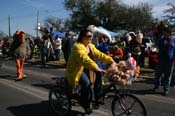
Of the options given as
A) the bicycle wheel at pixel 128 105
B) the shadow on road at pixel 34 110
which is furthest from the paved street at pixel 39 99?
the bicycle wheel at pixel 128 105

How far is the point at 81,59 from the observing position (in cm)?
656

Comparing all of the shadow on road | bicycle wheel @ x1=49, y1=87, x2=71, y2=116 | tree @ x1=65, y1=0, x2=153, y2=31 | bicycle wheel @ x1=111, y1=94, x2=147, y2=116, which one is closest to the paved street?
the shadow on road

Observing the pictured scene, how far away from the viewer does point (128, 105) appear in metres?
6.48

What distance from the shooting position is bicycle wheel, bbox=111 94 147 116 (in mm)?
6352

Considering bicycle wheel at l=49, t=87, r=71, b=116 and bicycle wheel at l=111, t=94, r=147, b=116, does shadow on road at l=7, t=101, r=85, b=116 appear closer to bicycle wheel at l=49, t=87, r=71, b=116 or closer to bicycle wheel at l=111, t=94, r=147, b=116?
bicycle wheel at l=49, t=87, r=71, b=116

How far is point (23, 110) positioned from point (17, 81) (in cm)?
489

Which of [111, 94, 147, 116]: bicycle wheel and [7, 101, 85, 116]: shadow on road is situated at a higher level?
[111, 94, 147, 116]: bicycle wheel

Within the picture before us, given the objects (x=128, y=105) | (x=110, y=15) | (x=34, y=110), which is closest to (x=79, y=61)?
(x=128, y=105)

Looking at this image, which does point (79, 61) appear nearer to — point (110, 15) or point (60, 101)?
point (60, 101)

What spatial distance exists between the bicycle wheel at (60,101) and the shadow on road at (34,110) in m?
0.16

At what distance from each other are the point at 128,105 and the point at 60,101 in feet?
5.38

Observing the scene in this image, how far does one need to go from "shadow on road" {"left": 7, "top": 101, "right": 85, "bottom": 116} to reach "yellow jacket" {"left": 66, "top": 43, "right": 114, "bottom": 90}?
97 centimetres

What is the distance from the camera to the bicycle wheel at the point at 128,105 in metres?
6.35

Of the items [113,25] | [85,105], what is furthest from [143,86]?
[113,25]
